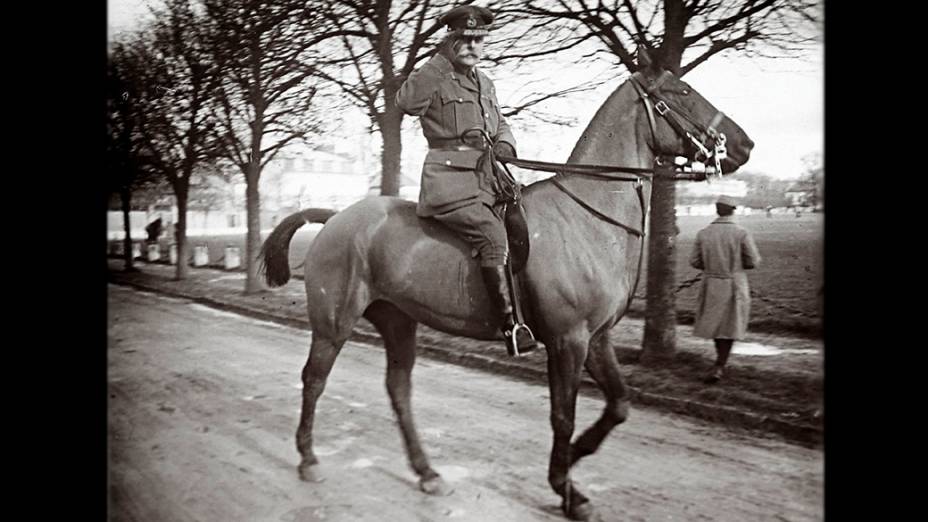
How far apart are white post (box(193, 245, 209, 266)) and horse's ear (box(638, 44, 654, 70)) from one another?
6.38 feet

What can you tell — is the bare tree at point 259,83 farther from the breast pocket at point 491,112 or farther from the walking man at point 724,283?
the walking man at point 724,283

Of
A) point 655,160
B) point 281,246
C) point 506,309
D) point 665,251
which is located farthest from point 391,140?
point 665,251

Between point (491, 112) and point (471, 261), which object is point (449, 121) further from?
point (471, 261)

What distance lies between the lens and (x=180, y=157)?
10.3ft

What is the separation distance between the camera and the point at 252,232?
118 inches

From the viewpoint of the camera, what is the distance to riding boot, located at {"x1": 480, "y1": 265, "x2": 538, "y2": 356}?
2.74 meters

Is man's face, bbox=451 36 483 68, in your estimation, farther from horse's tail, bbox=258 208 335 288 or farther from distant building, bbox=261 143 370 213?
horse's tail, bbox=258 208 335 288

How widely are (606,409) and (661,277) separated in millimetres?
526

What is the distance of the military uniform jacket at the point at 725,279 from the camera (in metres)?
2.42

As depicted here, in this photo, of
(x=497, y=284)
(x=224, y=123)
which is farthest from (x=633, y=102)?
(x=224, y=123)

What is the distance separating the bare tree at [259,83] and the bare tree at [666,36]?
0.88 m

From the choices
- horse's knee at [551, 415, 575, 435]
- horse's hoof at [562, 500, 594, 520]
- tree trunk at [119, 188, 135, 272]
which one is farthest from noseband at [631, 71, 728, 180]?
tree trunk at [119, 188, 135, 272]
